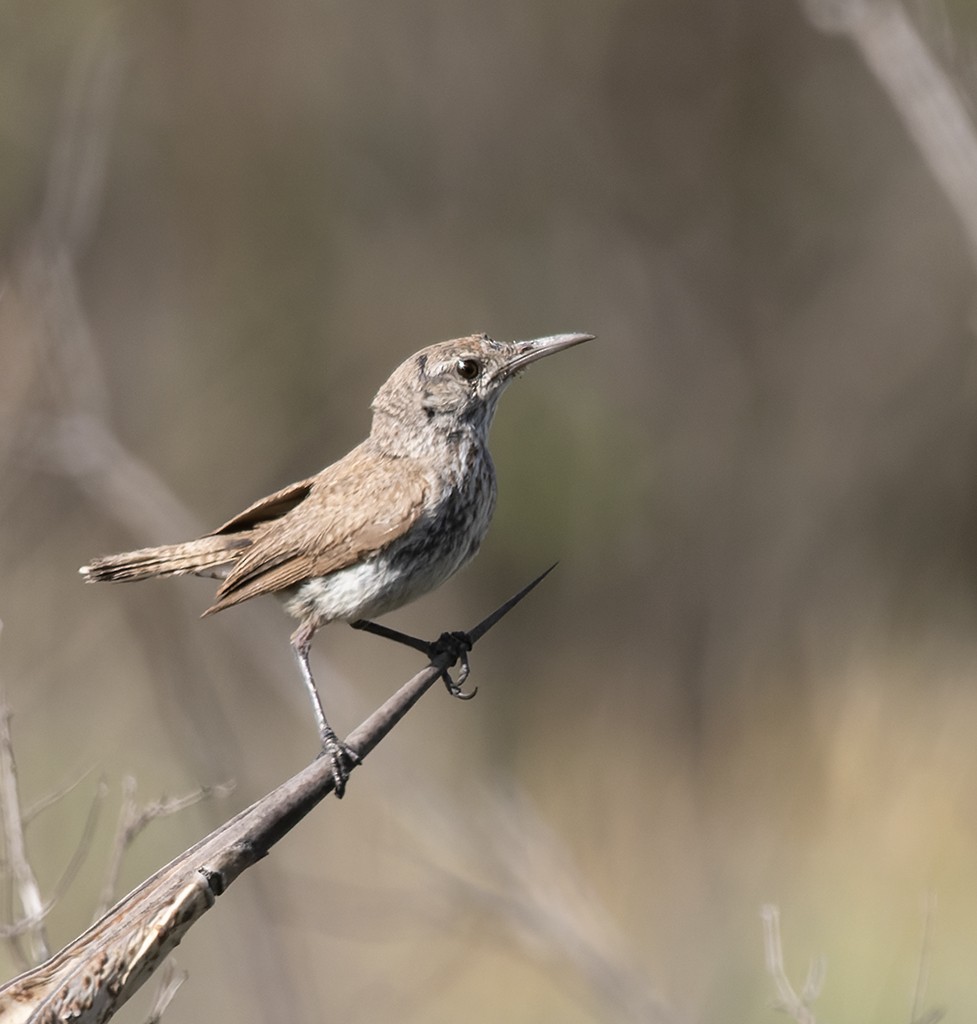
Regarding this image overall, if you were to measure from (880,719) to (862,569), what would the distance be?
3.42 ft

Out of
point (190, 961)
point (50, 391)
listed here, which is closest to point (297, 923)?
point (190, 961)

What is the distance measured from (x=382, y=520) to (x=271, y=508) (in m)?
0.44

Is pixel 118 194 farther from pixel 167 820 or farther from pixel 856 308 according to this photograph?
pixel 856 308

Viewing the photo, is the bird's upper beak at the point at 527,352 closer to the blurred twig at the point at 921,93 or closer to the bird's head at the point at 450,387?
the bird's head at the point at 450,387

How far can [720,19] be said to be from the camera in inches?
305

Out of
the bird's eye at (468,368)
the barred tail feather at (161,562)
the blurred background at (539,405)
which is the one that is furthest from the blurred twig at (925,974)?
the blurred background at (539,405)

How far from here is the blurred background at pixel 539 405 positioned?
6.86 metres

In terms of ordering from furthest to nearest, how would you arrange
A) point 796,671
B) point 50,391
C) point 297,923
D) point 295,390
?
point 295,390 < point 796,671 < point 297,923 < point 50,391

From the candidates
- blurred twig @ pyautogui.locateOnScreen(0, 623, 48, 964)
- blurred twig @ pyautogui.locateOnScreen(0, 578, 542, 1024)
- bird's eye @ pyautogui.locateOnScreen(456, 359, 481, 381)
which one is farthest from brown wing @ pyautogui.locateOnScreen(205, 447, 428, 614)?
blurred twig @ pyautogui.locateOnScreen(0, 578, 542, 1024)

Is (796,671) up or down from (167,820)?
down

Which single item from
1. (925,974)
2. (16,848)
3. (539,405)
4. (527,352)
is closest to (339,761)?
(16,848)

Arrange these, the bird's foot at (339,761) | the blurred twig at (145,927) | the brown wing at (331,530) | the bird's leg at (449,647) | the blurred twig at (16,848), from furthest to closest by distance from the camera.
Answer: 1. the bird's leg at (449,647)
2. the brown wing at (331,530)
3. the bird's foot at (339,761)
4. the blurred twig at (16,848)
5. the blurred twig at (145,927)

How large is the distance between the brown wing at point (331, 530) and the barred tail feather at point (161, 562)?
0.09m

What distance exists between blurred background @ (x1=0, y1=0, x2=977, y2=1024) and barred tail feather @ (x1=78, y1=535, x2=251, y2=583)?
113 inches
